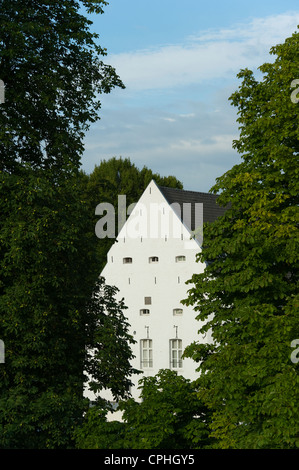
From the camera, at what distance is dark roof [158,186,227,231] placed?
51.9 metres

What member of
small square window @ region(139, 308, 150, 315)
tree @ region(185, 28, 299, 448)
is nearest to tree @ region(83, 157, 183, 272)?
small square window @ region(139, 308, 150, 315)

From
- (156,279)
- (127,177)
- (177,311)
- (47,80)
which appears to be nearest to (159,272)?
(156,279)

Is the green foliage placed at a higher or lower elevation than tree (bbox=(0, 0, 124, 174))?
lower

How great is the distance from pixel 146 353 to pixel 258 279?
3093cm

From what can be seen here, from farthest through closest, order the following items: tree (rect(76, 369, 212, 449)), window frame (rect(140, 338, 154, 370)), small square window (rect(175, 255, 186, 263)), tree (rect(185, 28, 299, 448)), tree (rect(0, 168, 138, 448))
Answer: window frame (rect(140, 338, 154, 370)) → small square window (rect(175, 255, 186, 263)) → tree (rect(0, 168, 138, 448)) → tree (rect(76, 369, 212, 449)) → tree (rect(185, 28, 299, 448))

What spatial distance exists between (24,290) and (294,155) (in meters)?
8.57

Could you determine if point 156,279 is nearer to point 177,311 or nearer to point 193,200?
point 177,311

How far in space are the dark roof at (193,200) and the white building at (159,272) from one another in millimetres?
91

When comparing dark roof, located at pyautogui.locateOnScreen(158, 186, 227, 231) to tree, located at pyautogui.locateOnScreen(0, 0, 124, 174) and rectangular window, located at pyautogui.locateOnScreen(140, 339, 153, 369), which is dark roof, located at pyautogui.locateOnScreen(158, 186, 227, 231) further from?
tree, located at pyautogui.locateOnScreen(0, 0, 124, 174)

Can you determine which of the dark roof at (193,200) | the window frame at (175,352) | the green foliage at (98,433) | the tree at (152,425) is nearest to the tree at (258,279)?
the tree at (152,425)

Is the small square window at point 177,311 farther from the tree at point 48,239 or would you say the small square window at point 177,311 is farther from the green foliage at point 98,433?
the green foliage at point 98,433

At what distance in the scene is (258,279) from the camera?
21250 mm
